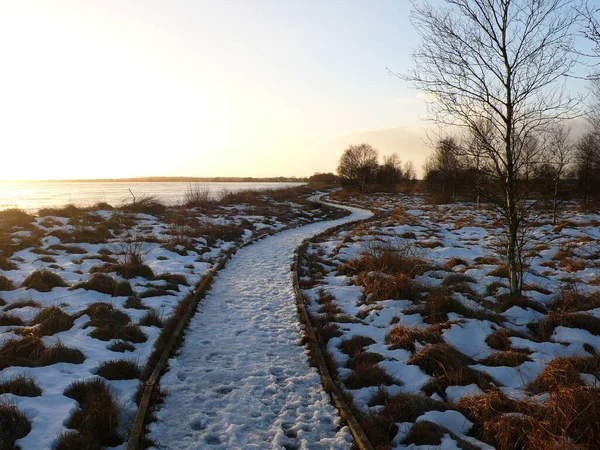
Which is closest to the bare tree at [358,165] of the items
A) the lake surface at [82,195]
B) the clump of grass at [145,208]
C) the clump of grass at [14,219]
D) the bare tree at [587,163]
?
the lake surface at [82,195]

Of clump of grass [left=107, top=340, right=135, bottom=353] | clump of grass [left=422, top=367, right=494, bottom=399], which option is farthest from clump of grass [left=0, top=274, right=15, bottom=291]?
clump of grass [left=422, top=367, right=494, bottom=399]

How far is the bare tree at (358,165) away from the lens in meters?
58.2

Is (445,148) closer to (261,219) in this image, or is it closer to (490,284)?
(490,284)

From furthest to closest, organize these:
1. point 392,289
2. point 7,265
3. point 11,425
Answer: point 7,265 → point 392,289 → point 11,425

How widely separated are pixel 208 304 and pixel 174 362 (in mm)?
2987

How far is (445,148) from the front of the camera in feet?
24.9

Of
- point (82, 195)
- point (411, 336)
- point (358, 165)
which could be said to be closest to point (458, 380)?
point (411, 336)

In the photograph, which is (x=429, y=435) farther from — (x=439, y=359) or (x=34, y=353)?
(x=34, y=353)

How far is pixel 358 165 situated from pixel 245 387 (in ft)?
182

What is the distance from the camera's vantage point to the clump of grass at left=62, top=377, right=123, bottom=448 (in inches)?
151

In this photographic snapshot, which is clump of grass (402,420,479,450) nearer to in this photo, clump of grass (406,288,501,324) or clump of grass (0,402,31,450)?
clump of grass (406,288,501,324)

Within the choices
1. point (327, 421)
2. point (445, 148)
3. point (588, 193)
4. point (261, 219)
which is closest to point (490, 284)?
point (445, 148)

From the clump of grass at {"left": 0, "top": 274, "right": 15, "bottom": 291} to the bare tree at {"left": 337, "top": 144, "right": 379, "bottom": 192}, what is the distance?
5164 centimetres

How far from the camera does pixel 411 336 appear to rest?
21.1ft
